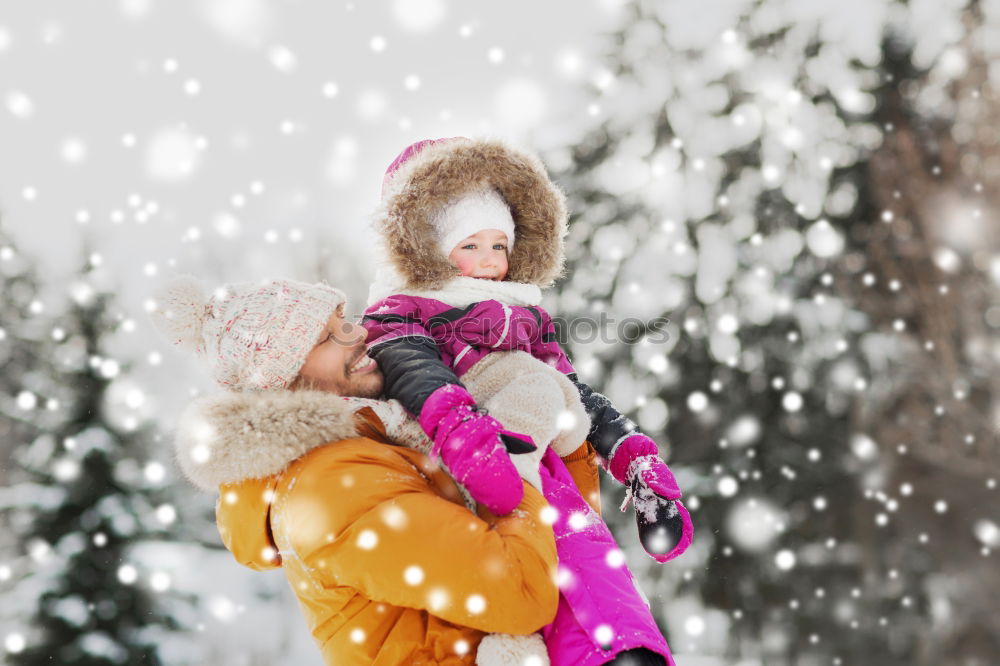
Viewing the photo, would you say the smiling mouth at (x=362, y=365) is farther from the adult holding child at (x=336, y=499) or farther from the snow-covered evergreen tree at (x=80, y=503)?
the snow-covered evergreen tree at (x=80, y=503)

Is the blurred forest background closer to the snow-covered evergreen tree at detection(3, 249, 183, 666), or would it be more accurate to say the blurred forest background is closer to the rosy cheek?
the snow-covered evergreen tree at detection(3, 249, 183, 666)

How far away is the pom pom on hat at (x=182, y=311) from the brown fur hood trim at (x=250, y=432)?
0.15m

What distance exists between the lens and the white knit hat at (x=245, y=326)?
146 cm

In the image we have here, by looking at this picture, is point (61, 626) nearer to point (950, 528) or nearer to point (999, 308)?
point (950, 528)

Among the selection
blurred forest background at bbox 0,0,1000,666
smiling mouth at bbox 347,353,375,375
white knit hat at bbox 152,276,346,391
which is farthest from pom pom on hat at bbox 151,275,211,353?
blurred forest background at bbox 0,0,1000,666

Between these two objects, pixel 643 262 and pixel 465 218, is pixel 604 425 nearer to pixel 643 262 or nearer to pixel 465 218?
pixel 465 218

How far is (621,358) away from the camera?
4.89 metres

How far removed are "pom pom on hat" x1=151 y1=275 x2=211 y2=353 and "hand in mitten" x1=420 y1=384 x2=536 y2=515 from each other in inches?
21.6

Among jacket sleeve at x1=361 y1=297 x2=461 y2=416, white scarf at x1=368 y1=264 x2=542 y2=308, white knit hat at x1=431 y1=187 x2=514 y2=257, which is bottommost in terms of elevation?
jacket sleeve at x1=361 y1=297 x2=461 y2=416

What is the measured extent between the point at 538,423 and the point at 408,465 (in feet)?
0.98

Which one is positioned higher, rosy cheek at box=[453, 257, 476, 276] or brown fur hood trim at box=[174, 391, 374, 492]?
rosy cheek at box=[453, 257, 476, 276]

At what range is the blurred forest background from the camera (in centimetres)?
484

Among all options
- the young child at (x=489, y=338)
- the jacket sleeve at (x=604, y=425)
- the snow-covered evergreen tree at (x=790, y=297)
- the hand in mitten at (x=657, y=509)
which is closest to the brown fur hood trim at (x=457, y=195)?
the young child at (x=489, y=338)

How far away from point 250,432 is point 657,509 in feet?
3.28
